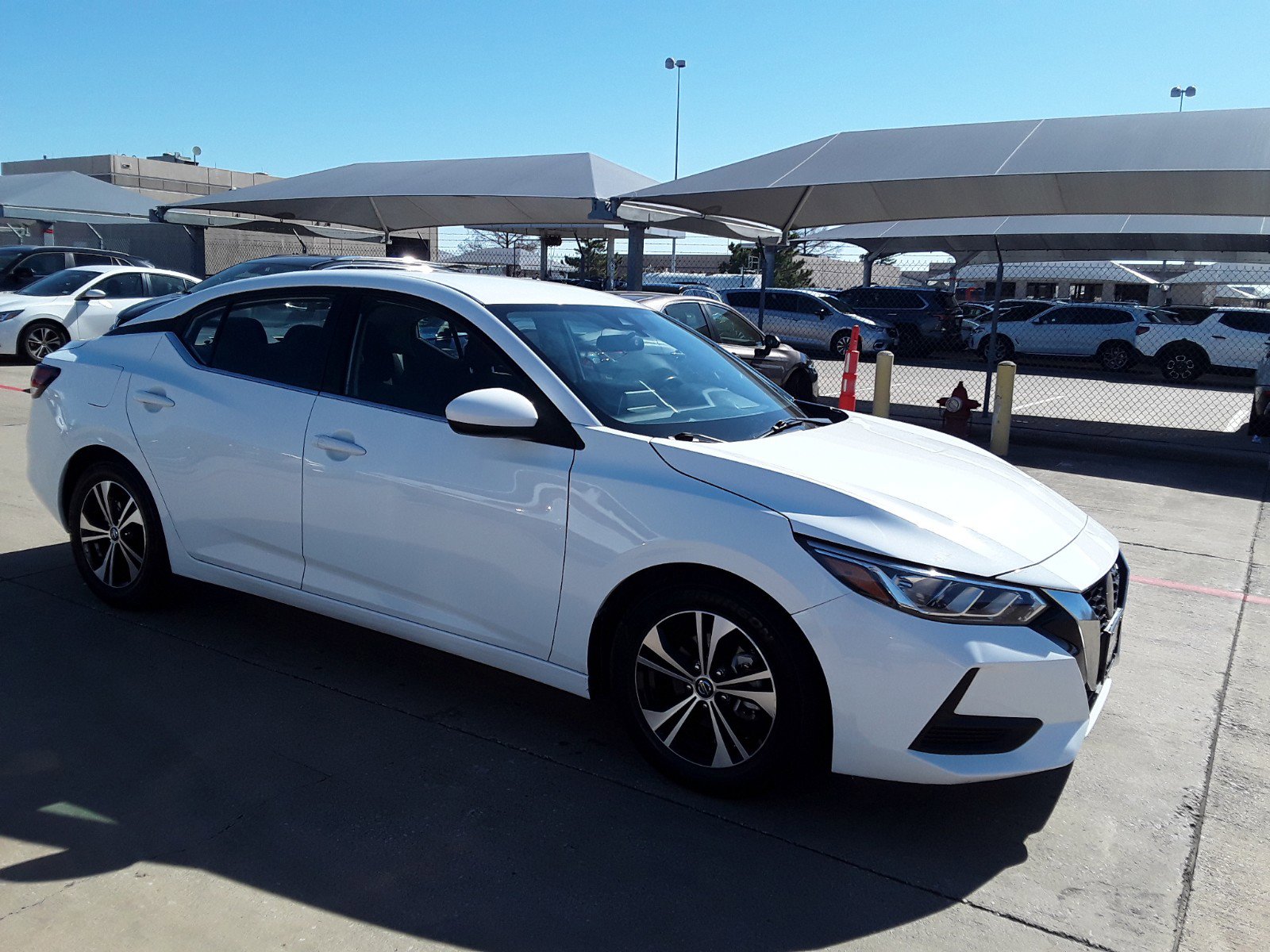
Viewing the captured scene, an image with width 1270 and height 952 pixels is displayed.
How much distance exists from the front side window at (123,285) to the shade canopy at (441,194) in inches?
196

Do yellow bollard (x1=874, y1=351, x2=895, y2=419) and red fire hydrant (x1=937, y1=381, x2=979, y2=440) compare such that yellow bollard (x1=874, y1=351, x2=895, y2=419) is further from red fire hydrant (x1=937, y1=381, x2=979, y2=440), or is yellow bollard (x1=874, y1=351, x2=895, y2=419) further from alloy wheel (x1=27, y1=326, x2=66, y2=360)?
alloy wheel (x1=27, y1=326, x2=66, y2=360)

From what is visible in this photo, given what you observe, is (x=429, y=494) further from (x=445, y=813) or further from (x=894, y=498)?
(x=894, y=498)

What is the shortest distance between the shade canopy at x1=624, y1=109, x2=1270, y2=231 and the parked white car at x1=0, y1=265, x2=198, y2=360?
780 centimetres

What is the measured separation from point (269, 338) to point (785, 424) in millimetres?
2204

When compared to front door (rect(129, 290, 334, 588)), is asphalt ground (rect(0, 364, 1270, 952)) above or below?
below

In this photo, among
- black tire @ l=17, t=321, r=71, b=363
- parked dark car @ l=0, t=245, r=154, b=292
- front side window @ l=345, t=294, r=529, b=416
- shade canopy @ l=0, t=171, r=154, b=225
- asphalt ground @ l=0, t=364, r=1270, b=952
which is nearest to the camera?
asphalt ground @ l=0, t=364, r=1270, b=952

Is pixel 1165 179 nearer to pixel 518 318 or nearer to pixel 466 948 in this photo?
pixel 518 318

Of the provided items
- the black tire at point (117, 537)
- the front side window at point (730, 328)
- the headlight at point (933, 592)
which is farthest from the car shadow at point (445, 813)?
the front side window at point (730, 328)

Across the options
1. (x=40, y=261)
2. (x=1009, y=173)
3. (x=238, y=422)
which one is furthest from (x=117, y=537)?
(x=40, y=261)

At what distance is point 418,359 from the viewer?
3906 millimetres

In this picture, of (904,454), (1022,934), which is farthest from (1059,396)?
(1022,934)

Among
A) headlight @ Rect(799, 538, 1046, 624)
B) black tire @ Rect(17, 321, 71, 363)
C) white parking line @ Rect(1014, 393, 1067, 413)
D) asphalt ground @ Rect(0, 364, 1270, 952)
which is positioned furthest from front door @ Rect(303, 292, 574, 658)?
white parking line @ Rect(1014, 393, 1067, 413)

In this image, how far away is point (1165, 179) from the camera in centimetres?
1283

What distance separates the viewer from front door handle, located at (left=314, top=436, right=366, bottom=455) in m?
3.84
